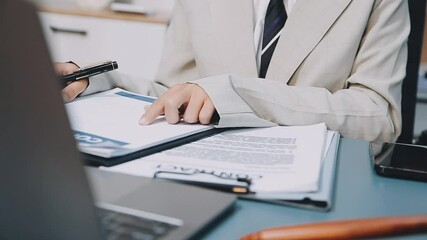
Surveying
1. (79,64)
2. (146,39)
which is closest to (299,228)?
(79,64)

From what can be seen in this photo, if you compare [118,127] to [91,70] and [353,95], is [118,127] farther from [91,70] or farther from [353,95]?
[353,95]

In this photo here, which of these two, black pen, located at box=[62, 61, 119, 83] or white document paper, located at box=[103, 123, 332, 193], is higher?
black pen, located at box=[62, 61, 119, 83]

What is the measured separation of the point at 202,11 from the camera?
1.09m

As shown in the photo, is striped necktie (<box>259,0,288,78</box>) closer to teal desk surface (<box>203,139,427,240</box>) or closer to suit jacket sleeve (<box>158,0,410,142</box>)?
suit jacket sleeve (<box>158,0,410,142</box>)

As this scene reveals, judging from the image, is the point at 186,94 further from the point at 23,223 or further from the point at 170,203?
the point at 23,223

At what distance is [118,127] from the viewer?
70 centimetres

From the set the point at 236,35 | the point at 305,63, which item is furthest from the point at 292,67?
the point at 236,35

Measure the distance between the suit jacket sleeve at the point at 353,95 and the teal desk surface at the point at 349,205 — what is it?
15cm

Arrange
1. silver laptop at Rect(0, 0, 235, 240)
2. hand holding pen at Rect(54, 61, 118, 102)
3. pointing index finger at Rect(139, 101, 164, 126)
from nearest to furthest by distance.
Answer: silver laptop at Rect(0, 0, 235, 240), pointing index finger at Rect(139, 101, 164, 126), hand holding pen at Rect(54, 61, 118, 102)

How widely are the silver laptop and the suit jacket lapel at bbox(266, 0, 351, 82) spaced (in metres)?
0.61

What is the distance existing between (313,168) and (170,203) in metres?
0.17

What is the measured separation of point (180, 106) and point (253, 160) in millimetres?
190

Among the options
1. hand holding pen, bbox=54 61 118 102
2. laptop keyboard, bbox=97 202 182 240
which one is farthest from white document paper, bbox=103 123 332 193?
hand holding pen, bbox=54 61 118 102

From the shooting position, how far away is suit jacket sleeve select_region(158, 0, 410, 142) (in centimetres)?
75
